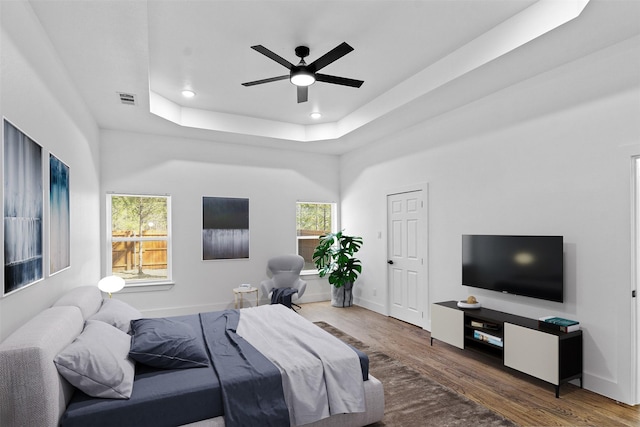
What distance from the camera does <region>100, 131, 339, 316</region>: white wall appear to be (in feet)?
17.7

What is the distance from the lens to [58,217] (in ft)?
9.62

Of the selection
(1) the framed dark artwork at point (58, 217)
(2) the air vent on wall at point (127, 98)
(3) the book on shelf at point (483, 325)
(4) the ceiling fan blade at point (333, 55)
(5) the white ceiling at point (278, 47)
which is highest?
(5) the white ceiling at point (278, 47)

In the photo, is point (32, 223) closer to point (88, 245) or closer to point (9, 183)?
point (9, 183)

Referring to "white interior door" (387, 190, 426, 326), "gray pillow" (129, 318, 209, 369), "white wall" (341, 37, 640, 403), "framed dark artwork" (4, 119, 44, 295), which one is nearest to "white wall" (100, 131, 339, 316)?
"white interior door" (387, 190, 426, 326)

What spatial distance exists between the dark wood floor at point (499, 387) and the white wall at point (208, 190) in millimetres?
2198

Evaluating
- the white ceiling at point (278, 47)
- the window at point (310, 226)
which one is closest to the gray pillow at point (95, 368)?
the white ceiling at point (278, 47)

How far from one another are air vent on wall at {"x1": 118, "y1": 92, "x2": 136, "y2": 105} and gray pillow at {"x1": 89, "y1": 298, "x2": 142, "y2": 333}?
2196 millimetres

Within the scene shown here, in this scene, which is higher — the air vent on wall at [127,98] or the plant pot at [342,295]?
the air vent on wall at [127,98]

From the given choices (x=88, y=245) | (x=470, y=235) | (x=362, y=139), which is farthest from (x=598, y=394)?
(x=88, y=245)

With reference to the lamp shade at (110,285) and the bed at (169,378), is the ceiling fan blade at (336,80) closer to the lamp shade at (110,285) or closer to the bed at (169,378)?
the bed at (169,378)

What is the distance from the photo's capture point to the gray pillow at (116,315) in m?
2.77

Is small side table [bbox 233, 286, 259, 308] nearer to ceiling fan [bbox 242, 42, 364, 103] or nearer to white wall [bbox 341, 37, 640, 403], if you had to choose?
white wall [bbox 341, 37, 640, 403]

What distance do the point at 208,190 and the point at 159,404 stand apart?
13.9ft

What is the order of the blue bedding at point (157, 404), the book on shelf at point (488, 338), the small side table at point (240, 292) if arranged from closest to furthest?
the blue bedding at point (157, 404) < the book on shelf at point (488, 338) < the small side table at point (240, 292)
